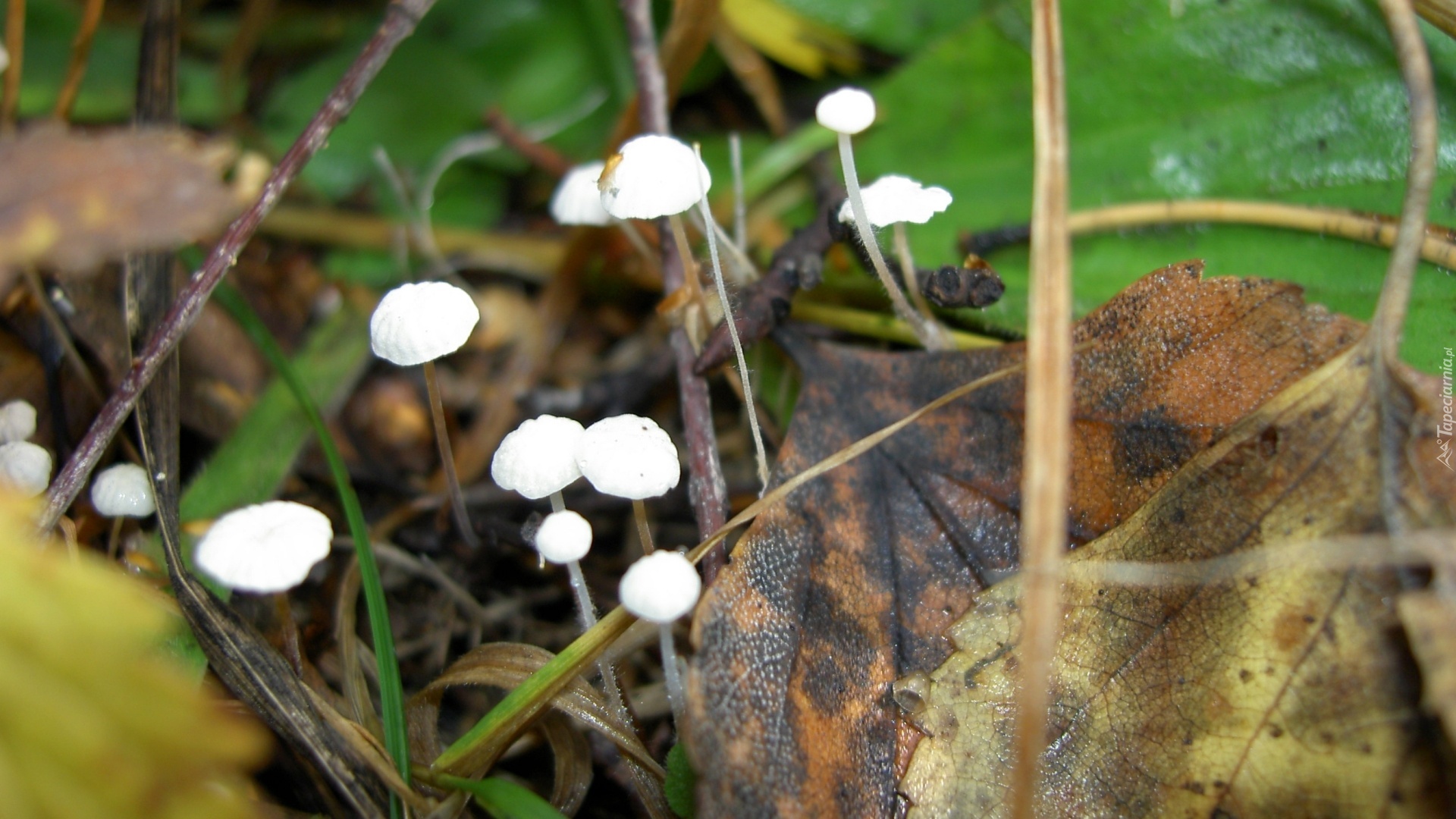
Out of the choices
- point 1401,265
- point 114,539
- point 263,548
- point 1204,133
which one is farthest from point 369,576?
point 1204,133

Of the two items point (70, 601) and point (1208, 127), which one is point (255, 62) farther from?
point (1208, 127)

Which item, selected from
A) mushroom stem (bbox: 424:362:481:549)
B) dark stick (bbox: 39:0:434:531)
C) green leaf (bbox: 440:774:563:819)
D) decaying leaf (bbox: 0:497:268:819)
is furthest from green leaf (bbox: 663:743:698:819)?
dark stick (bbox: 39:0:434:531)

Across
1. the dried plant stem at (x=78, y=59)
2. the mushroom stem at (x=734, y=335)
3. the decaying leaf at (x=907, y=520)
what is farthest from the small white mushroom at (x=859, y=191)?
the dried plant stem at (x=78, y=59)

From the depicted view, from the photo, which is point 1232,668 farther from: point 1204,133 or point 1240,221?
point 1204,133

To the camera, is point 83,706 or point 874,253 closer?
point 83,706

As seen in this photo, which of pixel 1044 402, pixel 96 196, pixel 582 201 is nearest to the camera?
pixel 1044 402

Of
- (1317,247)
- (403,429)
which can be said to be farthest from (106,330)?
(1317,247)
